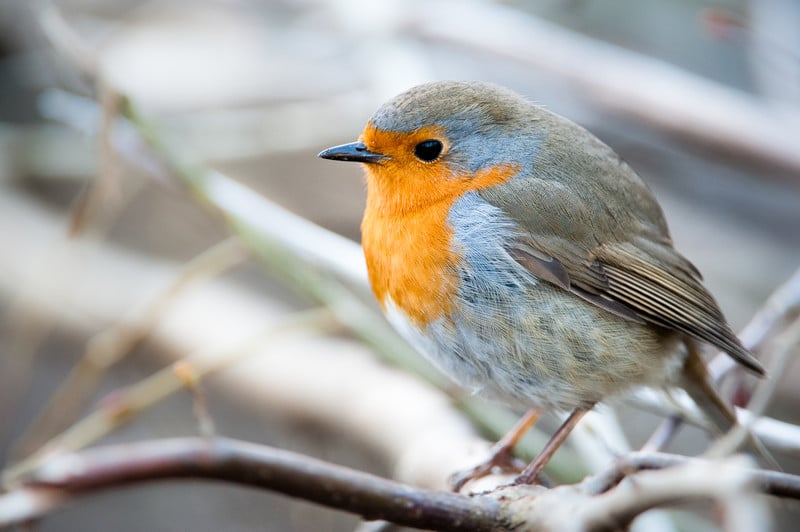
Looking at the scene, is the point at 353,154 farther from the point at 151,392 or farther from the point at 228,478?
the point at 228,478

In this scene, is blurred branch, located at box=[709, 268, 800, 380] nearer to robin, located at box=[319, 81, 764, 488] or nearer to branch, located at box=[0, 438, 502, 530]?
robin, located at box=[319, 81, 764, 488]

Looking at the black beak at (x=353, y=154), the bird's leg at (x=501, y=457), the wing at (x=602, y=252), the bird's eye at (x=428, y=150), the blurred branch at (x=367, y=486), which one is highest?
the black beak at (x=353, y=154)

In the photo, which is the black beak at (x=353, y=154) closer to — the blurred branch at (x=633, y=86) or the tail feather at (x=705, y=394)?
the tail feather at (x=705, y=394)

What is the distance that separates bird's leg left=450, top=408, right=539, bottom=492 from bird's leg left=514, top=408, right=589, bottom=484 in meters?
0.10

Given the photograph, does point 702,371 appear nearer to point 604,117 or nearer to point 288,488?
point 288,488

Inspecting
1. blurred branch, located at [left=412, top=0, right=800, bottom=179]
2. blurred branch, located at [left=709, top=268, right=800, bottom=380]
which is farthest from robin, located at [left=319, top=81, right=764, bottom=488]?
blurred branch, located at [left=412, top=0, right=800, bottom=179]

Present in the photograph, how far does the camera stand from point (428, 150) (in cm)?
264

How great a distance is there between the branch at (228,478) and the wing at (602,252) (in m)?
1.03

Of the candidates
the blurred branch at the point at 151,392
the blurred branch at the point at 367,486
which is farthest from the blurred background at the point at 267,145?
the blurred branch at the point at 367,486

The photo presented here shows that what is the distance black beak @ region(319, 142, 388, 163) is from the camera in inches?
102

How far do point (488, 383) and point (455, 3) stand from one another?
2907 millimetres

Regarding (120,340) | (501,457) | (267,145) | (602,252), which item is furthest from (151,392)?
(267,145)

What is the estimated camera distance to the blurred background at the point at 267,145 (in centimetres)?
369

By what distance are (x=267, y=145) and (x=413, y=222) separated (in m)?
2.07
